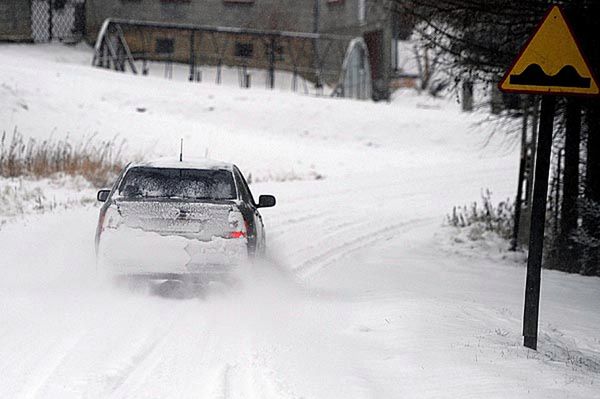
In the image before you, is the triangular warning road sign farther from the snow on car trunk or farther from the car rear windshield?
Result: the car rear windshield

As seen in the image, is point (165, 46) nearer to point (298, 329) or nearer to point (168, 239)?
point (168, 239)

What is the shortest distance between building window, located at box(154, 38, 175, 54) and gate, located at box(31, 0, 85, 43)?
334 centimetres

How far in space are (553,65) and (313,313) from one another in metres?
3.57

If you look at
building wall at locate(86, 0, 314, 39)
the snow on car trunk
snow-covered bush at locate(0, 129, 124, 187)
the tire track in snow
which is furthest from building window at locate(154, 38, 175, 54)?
the snow on car trunk

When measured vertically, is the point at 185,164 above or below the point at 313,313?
above

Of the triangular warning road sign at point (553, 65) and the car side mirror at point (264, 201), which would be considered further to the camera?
the car side mirror at point (264, 201)

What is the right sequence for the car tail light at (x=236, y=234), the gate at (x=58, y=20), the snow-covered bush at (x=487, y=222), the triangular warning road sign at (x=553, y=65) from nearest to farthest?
→ the triangular warning road sign at (x=553, y=65)
the car tail light at (x=236, y=234)
the snow-covered bush at (x=487, y=222)
the gate at (x=58, y=20)

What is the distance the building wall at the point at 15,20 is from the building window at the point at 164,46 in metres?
6.08

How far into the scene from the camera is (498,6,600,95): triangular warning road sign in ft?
28.1

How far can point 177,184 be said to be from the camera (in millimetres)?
11859

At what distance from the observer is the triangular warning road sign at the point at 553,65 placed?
856cm

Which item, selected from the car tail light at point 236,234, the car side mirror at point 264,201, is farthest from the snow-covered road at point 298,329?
the car side mirror at point 264,201

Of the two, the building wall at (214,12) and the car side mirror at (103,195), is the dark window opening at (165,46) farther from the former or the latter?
the car side mirror at (103,195)

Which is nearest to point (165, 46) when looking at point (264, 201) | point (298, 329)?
point (264, 201)
